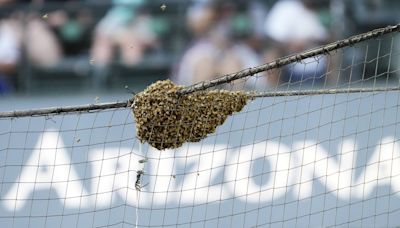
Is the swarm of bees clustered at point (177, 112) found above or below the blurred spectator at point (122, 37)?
below

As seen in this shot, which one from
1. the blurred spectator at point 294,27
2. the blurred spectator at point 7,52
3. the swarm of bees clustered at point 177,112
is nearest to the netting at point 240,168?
the blurred spectator at point 294,27

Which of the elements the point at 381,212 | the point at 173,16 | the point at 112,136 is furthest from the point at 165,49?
the point at 381,212

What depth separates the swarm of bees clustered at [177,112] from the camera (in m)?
5.06

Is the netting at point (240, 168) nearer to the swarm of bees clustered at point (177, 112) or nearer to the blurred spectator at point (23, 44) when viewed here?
the blurred spectator at point (23, 44)

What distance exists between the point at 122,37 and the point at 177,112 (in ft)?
8.71

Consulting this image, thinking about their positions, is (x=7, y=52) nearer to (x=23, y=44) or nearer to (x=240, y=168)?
(x=23, y=44)

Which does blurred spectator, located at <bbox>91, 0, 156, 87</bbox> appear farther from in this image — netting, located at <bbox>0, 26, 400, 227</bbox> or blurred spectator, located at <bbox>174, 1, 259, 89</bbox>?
netting, located at <bbox>0, 26, 400, 227</bbox>

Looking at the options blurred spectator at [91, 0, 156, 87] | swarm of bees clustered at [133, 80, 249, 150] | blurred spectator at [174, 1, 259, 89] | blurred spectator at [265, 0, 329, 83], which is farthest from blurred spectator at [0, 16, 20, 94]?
swarm of bees clustered at [133, 80, 249, 150]

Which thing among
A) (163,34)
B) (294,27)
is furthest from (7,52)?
(294,27)

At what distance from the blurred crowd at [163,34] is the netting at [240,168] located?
0.26 m

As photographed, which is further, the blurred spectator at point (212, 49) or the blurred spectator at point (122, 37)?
the blurred spectator at point (122, 37)

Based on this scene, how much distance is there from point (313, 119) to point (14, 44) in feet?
7.16

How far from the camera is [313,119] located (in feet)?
23.8

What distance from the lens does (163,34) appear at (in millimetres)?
Result: 7645
